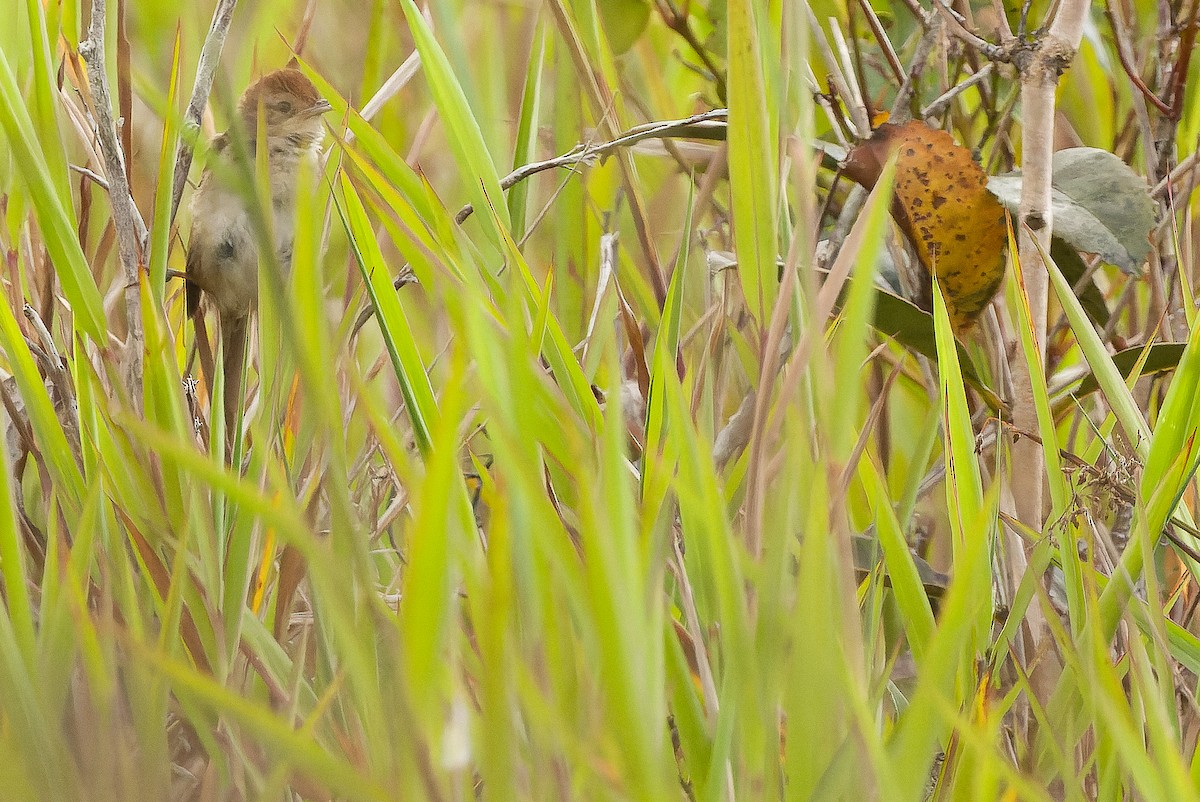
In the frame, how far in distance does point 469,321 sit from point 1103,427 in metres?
0.51

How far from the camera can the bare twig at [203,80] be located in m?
0.56

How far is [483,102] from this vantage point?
0.83 metres

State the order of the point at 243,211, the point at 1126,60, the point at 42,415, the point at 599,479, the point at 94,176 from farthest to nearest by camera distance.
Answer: the point at 243,211
the point at 1126,60
the point at 94,176
the point at 42,415
the point at 599,479

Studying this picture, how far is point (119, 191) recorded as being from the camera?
584mm

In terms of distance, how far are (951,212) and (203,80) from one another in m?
0.43

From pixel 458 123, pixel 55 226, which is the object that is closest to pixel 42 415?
pixel 55 226

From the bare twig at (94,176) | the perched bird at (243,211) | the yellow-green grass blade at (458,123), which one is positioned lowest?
the perched bird at (243,211)

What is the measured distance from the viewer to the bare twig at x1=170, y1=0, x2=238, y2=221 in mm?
562

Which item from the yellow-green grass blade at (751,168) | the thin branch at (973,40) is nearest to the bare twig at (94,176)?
the yellow-green grass blade at (751,168)

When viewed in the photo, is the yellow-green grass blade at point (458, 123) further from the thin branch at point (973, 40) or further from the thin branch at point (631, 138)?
the thin branch at point (973, 40)

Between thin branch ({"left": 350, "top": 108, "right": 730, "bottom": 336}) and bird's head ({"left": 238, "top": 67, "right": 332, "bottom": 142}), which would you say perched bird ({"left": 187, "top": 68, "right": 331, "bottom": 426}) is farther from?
thin branch ({"left": 350, "top": 108, "right": 730, "bottom": 336})

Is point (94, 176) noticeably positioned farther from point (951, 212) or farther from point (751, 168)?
point (951, 212)

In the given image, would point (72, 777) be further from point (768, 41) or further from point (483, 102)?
point (483, 102)

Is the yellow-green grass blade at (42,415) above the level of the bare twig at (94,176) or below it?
below
